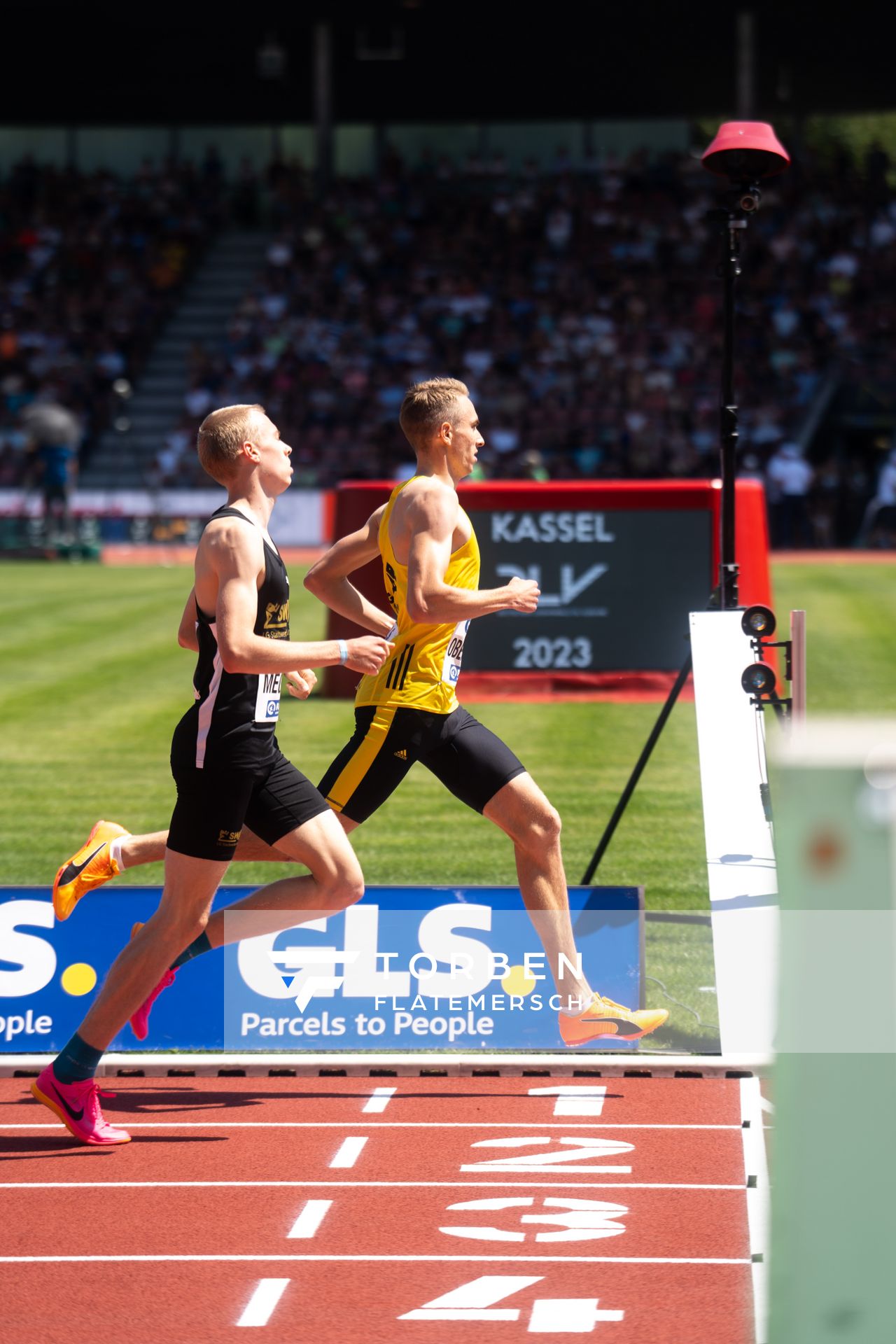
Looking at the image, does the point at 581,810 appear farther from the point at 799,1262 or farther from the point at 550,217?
→ the point at 550,217

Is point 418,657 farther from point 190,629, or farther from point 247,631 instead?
point 247,631

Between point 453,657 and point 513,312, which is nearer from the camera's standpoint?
point 453,657

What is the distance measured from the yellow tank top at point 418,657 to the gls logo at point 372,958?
0.77 m

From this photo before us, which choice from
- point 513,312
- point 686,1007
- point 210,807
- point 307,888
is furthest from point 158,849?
point 513,312

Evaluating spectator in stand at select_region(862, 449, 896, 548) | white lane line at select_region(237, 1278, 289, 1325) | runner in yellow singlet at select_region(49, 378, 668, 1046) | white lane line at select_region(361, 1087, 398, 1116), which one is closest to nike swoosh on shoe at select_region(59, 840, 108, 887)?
runner in yellow singlet at select_region(49, 378, 668, 1046)

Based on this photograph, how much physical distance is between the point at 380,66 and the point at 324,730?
31.3m

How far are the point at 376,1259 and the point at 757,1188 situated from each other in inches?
43.1

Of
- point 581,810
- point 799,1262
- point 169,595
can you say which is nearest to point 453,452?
point 799,1262

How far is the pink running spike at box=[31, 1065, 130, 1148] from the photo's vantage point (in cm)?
529

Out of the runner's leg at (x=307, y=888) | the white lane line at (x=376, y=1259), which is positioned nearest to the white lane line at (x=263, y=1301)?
the white lane line at (x=376, y=1259)

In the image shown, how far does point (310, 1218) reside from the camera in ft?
15.5

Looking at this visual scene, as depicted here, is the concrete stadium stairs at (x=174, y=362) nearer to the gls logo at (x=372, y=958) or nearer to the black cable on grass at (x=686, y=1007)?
the black cable on grass at (x=686, y=1007)

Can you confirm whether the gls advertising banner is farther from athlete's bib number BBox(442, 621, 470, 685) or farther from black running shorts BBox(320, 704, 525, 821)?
athlete's bib number BBox(442, 621, 470, 685)

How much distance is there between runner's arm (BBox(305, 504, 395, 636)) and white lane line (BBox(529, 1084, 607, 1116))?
156cm
